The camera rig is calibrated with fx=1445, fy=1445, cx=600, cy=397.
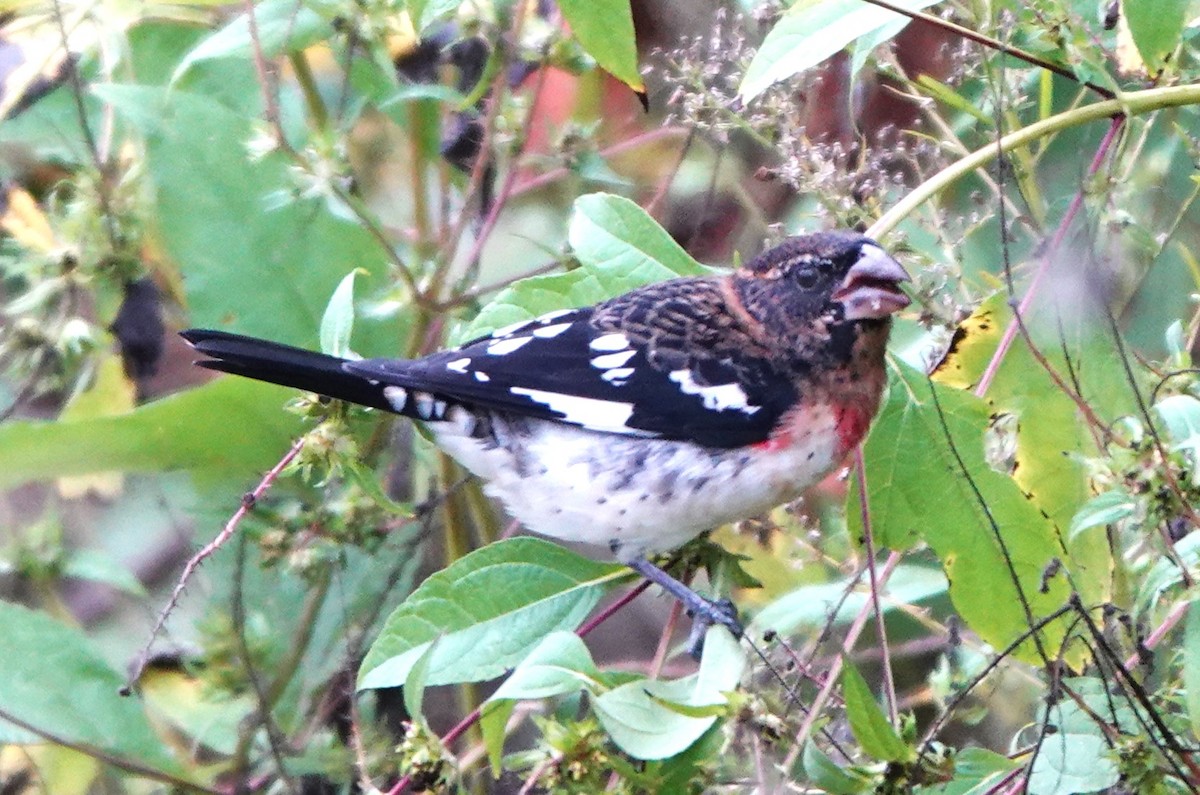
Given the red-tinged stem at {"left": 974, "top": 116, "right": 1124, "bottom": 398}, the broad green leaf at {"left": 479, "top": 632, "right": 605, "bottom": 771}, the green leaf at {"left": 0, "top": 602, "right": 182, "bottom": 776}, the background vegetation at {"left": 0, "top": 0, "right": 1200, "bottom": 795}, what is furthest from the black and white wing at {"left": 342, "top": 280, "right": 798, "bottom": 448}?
the green leaf at {"left": 0, "top": 602, "right": 182, "bottom": 776}

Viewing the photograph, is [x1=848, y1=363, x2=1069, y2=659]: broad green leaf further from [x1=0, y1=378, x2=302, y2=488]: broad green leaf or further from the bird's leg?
[x1=0, y1=378, x2=302, y2=488]: broad green leaf

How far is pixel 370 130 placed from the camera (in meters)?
3.37

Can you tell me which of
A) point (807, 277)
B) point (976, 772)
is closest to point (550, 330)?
point (807, 277)

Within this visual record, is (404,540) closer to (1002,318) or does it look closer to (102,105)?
(102,105)

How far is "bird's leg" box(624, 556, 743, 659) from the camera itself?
1.76 m

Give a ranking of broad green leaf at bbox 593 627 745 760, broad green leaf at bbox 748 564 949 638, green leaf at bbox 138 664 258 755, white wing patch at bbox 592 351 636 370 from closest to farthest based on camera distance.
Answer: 1. broad green leaf at bbox 593 627 745 760
2. broad green leaf at bbox 748 564 949 638
3. white wing patch at bbox 592 351 636 370
4. green leaf at bbox 138 664 258 755

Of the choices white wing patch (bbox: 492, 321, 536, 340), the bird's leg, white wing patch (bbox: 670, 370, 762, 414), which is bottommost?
the bird's leg

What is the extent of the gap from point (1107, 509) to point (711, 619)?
604 millimetres

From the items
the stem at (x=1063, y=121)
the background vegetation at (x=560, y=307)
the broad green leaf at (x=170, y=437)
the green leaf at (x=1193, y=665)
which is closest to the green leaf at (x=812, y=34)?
the background vegetation at (x=560, y=307)

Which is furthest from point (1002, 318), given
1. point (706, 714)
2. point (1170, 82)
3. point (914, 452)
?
point (706, 714)

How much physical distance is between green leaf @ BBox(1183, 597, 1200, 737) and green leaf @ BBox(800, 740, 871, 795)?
11.0 inches

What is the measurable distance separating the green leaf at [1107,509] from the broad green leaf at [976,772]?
0.79 ft

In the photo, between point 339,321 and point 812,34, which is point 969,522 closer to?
point 812,34

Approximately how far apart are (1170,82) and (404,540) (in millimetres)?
1438
